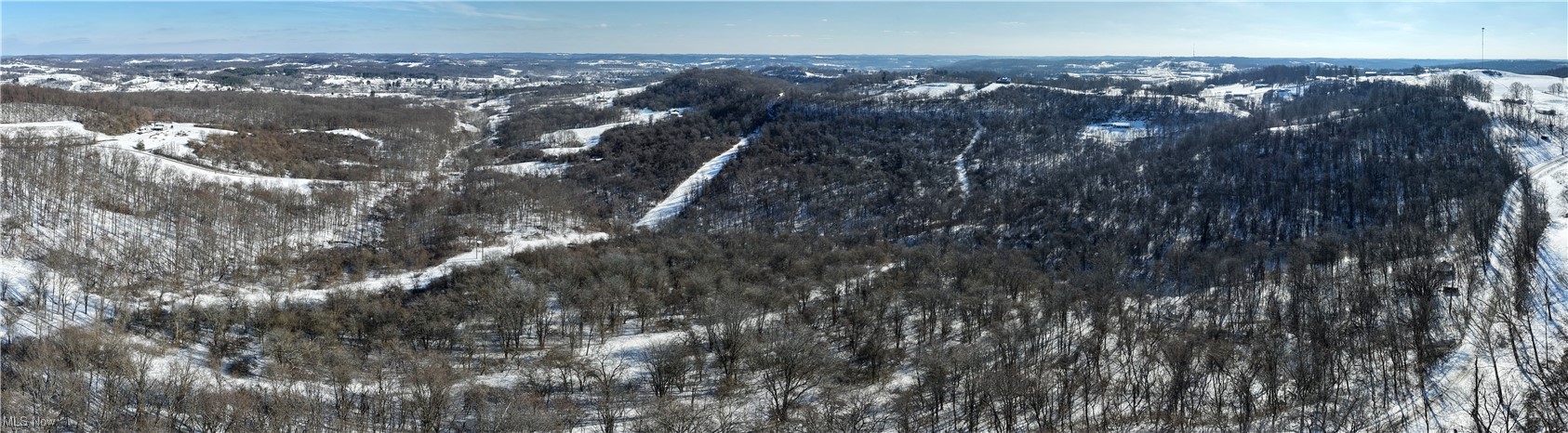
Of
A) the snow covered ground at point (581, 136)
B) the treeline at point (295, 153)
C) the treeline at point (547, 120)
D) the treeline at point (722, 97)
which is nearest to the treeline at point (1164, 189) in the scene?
the treeline at point (722, 97)

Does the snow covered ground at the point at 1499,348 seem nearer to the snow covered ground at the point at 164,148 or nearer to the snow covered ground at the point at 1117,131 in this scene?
the snow covered ground at the point at 1117,131

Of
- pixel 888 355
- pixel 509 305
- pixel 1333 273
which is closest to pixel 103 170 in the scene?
pixel 509 305

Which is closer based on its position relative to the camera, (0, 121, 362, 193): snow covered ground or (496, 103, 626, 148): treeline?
(0, 121, 362, 193): snow covered ground

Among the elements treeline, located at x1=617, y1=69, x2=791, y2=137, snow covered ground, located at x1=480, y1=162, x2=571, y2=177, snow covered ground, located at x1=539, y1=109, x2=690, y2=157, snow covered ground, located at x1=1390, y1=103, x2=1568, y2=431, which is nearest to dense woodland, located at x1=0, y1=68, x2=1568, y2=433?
snow covered ground, located at x1=1390, y1=103, x2=1568, y2=431

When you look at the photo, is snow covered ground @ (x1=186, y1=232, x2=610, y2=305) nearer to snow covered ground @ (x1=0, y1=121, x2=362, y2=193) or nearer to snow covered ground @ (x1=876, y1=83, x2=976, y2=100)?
snow covered ground @ (x1=0, y1=121, x2=362, y2=193)

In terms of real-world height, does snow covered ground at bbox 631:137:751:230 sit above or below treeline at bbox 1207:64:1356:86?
below

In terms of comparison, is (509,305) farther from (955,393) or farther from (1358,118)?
(1358,118)
